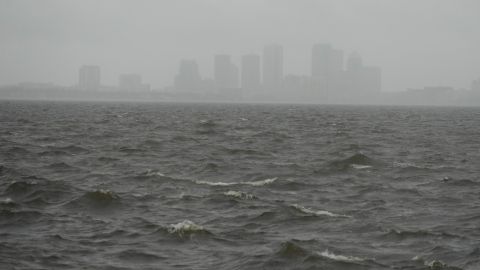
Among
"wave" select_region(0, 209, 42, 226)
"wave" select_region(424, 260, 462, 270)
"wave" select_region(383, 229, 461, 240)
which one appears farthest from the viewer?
"wave" select_region(0, 209, 42, 226)

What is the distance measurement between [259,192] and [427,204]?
5732 mm

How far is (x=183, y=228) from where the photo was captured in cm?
1655

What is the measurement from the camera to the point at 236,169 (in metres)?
28.4

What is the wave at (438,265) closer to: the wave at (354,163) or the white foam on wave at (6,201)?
the white foam on wave at (6,201)

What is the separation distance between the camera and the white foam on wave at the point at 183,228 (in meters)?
16.3

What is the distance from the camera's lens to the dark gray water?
14133 mm

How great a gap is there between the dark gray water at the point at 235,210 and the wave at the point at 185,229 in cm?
3

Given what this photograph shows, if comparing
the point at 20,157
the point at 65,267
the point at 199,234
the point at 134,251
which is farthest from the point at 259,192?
the point at 20,157

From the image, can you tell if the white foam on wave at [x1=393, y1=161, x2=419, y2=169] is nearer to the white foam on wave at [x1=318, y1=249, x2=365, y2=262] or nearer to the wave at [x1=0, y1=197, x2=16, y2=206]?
the white foam on wave at [x1=318, y1=249, x2=365, y2=262]

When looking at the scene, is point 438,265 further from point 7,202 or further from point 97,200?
point 7,202

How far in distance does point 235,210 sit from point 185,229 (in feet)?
9.69

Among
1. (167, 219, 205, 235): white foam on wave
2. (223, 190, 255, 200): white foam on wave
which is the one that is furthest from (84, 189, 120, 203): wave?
(167, 219, 205, 235): white foam on wave

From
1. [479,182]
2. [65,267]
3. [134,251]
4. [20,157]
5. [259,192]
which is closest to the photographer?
[65,267]

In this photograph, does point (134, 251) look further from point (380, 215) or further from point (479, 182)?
point (479, 182)
